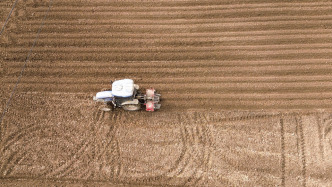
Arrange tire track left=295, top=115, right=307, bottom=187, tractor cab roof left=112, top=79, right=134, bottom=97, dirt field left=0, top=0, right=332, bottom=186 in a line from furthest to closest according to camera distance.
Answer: dirt field left=0, top=0, right=332, bottom=186 → tire track left=295, top=115, right=307, bottom=187 → tractor cab roof left=112, top=79, right=134, bottom=97

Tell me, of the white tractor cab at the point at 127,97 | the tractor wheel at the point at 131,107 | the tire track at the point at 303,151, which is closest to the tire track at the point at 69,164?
the white tractor cab at the point at 127,97

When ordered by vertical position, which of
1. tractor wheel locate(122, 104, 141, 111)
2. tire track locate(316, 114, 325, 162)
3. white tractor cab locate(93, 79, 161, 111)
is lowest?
tire track locate(316, 114, 325, 162)

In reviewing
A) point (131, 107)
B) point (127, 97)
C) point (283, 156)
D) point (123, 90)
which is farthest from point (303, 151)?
Answer: point (123, 90)

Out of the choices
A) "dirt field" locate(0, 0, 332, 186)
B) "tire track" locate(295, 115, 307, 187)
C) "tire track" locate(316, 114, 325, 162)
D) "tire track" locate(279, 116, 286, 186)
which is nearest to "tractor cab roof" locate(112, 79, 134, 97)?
"dirt field" locate(0, 0, 332, 186)

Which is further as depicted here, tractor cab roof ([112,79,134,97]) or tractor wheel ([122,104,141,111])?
tractor wheel ([122,104,141,111])

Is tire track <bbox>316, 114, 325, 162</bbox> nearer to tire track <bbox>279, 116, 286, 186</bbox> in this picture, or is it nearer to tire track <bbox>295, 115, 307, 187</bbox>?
tire track <bbox>295, 115, 307, 187</bbox>

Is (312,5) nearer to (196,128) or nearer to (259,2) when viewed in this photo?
(259,2)

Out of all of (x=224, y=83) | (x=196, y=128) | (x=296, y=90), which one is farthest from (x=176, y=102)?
(x=296, y=90)
